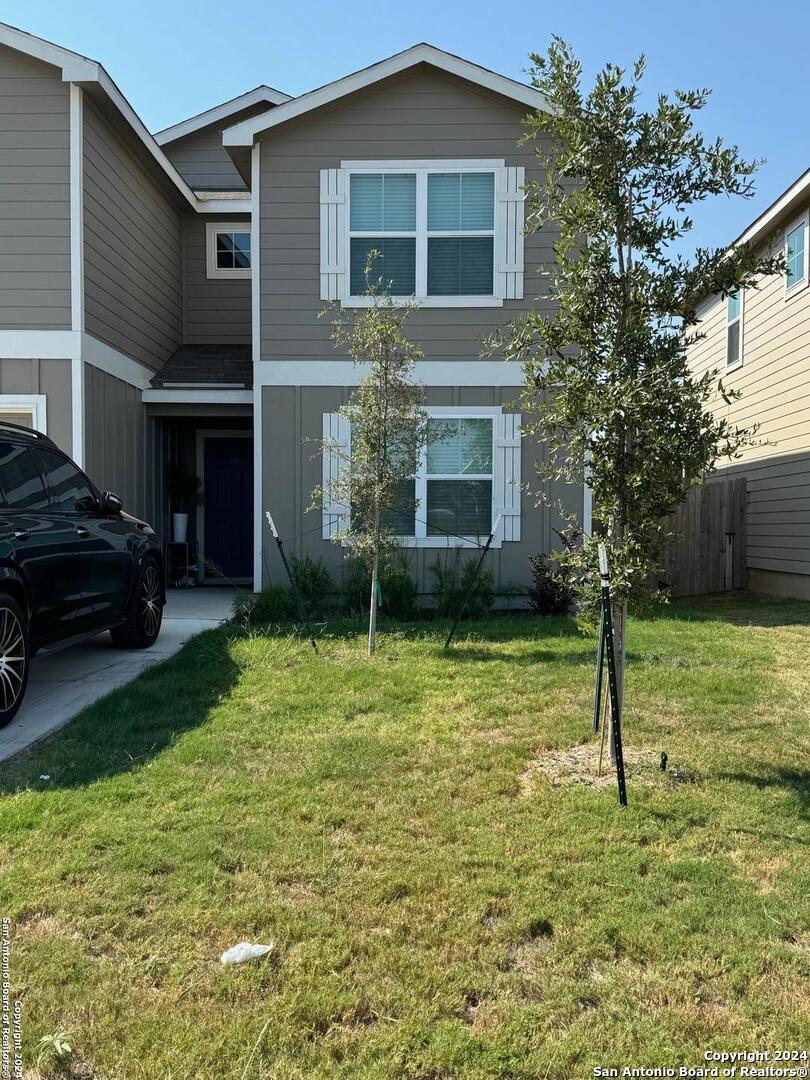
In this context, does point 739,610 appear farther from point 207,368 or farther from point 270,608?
point 207,368

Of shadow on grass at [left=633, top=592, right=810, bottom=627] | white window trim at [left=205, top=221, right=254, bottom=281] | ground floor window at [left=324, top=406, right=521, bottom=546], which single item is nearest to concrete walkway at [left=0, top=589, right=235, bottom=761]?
ground floor window at [left=324, top=406, right=521, bottom=546]

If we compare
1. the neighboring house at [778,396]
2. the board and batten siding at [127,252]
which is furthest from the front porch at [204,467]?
the neighboring house at [778,396]

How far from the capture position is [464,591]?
924 cm

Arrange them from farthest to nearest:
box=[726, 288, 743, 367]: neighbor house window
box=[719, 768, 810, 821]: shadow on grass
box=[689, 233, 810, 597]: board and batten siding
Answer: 1. box=[726, 288, 743, 367]: neighbor house window
2. box=[689, 233, 810, 597]: board and batten siding
3. box=[719, 768, 810, 821]: shadow on grass

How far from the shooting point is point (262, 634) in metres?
7.92

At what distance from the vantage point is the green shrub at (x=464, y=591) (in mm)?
9188

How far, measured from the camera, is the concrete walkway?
5.27m

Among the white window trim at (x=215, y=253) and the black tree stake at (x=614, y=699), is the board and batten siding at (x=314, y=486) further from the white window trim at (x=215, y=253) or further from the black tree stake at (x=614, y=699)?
the black tree stake at (x=614, y=699)

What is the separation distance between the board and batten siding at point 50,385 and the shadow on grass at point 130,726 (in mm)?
3359

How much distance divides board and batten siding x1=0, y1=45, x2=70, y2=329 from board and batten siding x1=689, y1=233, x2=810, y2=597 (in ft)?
27.9

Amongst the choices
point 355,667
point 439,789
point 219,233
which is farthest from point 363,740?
point 219,233

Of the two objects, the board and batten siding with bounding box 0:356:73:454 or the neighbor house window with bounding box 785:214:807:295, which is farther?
the neighbor house window with bounding box 785:214:807:295

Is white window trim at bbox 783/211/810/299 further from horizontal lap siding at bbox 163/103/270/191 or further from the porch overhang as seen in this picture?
horizontal lap siding at bbox 163/103/270/191

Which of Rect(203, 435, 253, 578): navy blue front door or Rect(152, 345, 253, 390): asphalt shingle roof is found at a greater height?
Rect(152, 345, 253, 390): asphalt shingle roof
